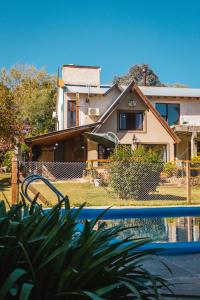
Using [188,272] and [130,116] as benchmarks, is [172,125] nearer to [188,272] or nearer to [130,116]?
[130,116]

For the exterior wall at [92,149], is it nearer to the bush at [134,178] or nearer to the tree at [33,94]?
the bush at [134,178]

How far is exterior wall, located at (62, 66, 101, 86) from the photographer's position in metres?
30.6

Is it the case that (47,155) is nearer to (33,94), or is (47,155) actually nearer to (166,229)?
(33,94)

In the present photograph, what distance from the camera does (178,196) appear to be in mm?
15570

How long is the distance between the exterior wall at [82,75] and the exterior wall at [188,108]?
4996 millimetres

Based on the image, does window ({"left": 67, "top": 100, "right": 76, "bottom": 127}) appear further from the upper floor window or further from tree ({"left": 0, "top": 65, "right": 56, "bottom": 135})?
tree ({"left": 0, "top": 65, "right": 56, "bottom": 135})

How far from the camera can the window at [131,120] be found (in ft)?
83.4

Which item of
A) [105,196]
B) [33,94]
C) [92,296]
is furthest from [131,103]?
[92,296]

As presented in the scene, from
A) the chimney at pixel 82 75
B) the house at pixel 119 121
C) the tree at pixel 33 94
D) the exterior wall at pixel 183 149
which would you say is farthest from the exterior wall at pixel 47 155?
the exterior wall at pixel 183 149

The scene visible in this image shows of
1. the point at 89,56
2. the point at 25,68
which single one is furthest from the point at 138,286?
the point at 25,68

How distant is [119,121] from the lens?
25.3 metres

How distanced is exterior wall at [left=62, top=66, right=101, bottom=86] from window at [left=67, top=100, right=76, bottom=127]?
10.2 ft

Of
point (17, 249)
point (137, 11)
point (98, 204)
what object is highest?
point (137, 11)

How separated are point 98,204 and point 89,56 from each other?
33.6m
